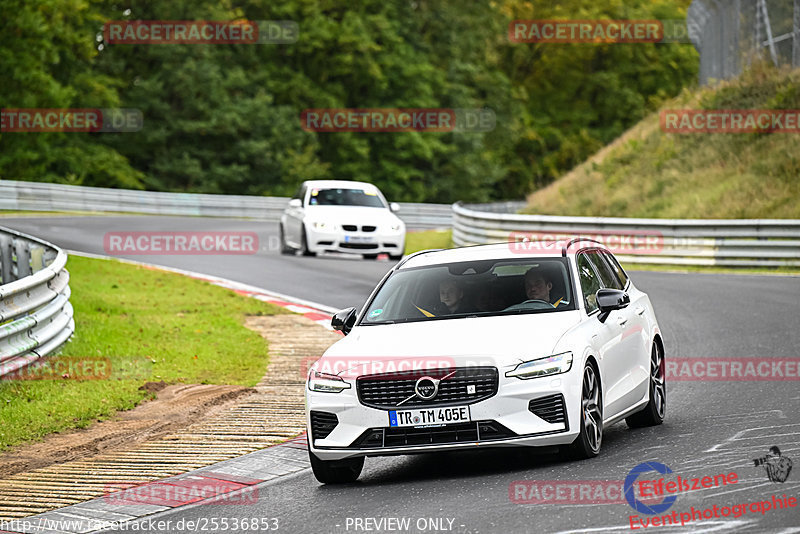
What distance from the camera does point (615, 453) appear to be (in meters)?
8.84

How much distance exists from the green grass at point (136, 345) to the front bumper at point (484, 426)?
11.4 feet

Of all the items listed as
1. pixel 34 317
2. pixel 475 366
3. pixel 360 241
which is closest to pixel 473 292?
pixel 475 366

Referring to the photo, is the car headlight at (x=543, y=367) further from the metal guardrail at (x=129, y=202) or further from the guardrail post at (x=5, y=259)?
the metal guardrail at (x=129, y=202)

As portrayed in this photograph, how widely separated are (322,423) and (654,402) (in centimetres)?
302

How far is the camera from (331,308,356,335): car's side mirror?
9.62 metres

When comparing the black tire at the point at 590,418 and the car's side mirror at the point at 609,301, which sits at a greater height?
the car's side mirror at the point at 609,301

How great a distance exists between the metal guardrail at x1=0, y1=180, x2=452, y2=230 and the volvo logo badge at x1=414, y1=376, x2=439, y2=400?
121 ft

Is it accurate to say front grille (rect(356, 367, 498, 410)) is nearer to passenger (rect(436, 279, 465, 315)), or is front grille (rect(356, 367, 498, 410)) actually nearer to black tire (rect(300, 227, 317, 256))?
passenger (rect(436, 279, 465, 315))

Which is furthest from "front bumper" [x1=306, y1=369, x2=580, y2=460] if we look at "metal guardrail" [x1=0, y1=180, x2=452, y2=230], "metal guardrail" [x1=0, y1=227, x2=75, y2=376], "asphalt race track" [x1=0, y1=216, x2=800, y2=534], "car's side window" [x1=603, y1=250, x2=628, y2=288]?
"metal guardrail" [x1=0, y1=180, x2=452, y2=230]

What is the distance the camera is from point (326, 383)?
Answer: 8.54 meters

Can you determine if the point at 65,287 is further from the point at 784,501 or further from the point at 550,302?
the point at 784,501

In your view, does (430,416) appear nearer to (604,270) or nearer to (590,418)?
(590,418)

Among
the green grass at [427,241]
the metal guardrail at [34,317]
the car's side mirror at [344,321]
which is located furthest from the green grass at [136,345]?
the green grass at [427,241]

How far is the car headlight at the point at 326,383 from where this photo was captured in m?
8.45
